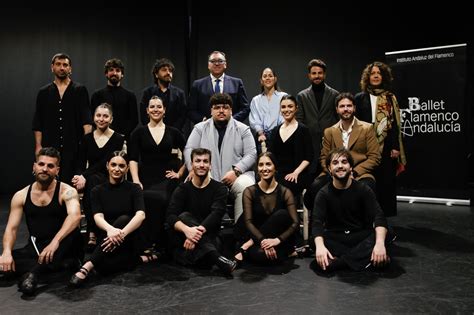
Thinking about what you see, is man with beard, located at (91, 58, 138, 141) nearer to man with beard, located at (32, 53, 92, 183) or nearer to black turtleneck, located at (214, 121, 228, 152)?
man with beard, located at (32, 53, 92, 183)

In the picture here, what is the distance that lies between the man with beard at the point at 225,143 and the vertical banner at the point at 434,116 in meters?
2.81

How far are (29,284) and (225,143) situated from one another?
1764mm

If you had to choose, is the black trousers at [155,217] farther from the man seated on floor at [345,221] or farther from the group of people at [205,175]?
the man seated on floor at [345,221]

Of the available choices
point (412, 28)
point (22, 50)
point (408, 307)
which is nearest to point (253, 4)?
point (412, 28)

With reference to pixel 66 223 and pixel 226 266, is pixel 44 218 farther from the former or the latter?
pixel 226 266

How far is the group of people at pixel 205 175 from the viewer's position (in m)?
3.01

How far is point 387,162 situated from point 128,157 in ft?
6.95

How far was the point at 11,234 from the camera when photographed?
2.89 metres

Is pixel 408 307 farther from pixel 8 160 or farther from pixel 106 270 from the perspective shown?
pixel 8 160

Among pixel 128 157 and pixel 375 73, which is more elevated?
pixel 375 73

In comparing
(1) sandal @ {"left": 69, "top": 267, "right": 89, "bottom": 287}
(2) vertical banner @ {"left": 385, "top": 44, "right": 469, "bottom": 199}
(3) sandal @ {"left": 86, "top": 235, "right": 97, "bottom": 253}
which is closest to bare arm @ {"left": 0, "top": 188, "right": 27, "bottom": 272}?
(1) sandal @ {"left": 69, "top": 267, "right": 89, "bottom": 287}

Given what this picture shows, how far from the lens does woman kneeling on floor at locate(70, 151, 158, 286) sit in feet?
9.84

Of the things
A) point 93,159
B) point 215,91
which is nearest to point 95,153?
point 93,159

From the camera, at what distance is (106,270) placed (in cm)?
300
